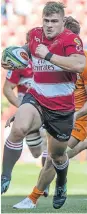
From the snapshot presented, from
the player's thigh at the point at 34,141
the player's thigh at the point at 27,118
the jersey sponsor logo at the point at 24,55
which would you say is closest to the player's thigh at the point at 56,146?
the player's thigh at the point at 27,118

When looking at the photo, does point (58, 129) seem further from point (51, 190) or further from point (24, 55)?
point (51, 190)

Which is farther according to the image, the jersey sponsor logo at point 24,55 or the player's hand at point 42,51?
the jersey sponsor logo at point 24,55

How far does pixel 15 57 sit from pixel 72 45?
58cm

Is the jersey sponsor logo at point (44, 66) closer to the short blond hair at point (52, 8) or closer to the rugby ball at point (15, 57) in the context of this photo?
the rugby ball at point (15, 57)

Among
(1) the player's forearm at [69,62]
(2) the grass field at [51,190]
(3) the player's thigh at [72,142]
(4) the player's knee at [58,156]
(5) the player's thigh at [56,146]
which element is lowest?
(2) the grass field at [51,190]

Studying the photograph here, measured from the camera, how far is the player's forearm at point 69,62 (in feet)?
19.7

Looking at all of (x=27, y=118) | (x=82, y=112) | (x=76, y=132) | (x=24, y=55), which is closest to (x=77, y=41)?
(x=24, y=55)

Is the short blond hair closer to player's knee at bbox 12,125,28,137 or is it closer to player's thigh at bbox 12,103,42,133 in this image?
player's thigh at bbox 12,103,42,133

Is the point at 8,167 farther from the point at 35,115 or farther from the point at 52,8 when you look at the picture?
the point at 52,8

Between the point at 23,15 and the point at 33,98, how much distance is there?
9.20m

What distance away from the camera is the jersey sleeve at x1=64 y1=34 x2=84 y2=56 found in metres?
6.16

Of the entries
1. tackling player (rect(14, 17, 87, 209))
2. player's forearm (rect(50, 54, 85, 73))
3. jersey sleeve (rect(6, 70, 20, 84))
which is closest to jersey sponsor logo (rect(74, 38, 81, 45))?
player's forearm (rect(50, 54, 85, 73))

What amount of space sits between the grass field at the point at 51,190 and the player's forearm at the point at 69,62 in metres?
1.35

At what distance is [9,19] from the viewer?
15297 mm
